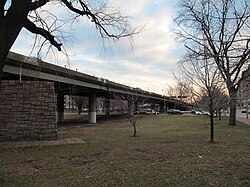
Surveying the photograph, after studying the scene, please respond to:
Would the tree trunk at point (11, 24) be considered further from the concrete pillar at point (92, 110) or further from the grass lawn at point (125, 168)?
the concrete pillar at point (92, 110)

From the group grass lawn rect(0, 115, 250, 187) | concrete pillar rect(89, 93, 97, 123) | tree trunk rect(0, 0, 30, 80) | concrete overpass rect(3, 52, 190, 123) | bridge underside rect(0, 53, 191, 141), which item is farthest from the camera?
concrete pillar rect(89, 93, 97, 123)

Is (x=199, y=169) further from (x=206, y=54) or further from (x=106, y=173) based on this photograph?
(x=206, y=54)

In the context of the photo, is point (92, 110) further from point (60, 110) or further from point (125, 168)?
point (125, 168)

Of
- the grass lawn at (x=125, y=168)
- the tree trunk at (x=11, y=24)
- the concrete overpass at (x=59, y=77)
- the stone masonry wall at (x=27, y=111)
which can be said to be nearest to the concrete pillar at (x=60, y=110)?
the concrete overpass at (x=59, y=77)

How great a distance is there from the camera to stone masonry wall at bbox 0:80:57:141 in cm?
1627

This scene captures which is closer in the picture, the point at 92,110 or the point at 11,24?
the point at 11,24

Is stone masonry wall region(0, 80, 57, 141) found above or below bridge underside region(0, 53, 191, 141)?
below

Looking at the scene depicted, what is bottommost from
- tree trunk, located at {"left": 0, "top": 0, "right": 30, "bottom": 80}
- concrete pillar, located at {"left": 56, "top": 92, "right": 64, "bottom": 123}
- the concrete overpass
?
concrete pillar, located at {"left": 56, "top": 92, "right": 64, "bottom": 123}

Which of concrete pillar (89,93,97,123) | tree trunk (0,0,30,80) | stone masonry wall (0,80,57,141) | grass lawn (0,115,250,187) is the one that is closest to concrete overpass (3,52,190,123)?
concrete pillar (89,93,97,123)

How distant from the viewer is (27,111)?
54.4ft

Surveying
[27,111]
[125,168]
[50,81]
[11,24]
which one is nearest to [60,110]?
[50,81]

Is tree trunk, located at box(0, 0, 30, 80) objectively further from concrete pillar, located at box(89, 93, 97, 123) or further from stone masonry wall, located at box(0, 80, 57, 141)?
concrete pillar, located at box(89, 93, 97, 123)

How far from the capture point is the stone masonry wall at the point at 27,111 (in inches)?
640

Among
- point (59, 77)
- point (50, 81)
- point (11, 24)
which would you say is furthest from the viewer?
point (59, 77)
